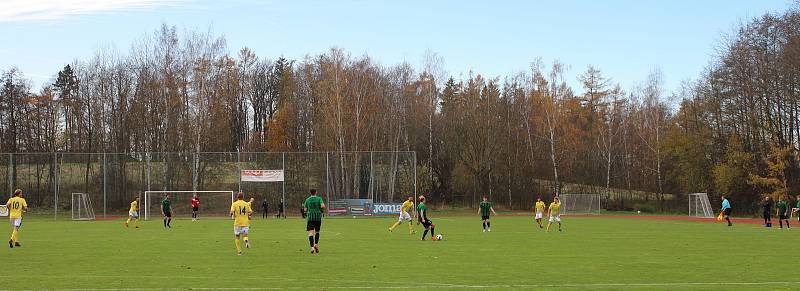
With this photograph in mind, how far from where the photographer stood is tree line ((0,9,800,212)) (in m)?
59.6

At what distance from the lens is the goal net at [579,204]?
206 ft

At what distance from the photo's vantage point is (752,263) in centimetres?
1770

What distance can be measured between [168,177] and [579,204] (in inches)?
1294

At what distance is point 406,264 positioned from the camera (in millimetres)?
17391

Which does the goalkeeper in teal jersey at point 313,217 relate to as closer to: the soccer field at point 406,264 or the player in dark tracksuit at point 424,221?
the soccer field at point 406,264

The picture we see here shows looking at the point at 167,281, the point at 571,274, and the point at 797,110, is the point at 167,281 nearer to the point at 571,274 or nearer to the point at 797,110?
the point at 571,274

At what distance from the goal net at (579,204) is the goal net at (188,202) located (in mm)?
26971

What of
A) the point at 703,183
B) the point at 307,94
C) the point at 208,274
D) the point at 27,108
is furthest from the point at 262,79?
the point at 208,274

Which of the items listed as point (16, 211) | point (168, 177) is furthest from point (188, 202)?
point (16, 211)

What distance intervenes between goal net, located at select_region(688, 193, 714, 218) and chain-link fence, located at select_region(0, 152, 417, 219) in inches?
911

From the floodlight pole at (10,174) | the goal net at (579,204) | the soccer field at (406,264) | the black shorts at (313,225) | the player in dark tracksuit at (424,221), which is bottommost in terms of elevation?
the goal net at (579,204)

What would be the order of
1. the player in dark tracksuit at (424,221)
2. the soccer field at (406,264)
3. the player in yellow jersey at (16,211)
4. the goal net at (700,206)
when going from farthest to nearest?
the goal net at (700,206) < the player in dark tracksuit at (424,221) < the player in yellow jersey at (16,211) < the soccer field at (406,264)

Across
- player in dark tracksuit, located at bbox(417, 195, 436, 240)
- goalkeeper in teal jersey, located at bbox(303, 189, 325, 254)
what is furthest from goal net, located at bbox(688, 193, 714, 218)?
goalkeeper in teal jersey, located at bbox(303, 189, 325, 254)


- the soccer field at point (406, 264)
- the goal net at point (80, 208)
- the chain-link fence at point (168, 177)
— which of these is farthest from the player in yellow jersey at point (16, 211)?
the chain-link fence at point (168, 177)
